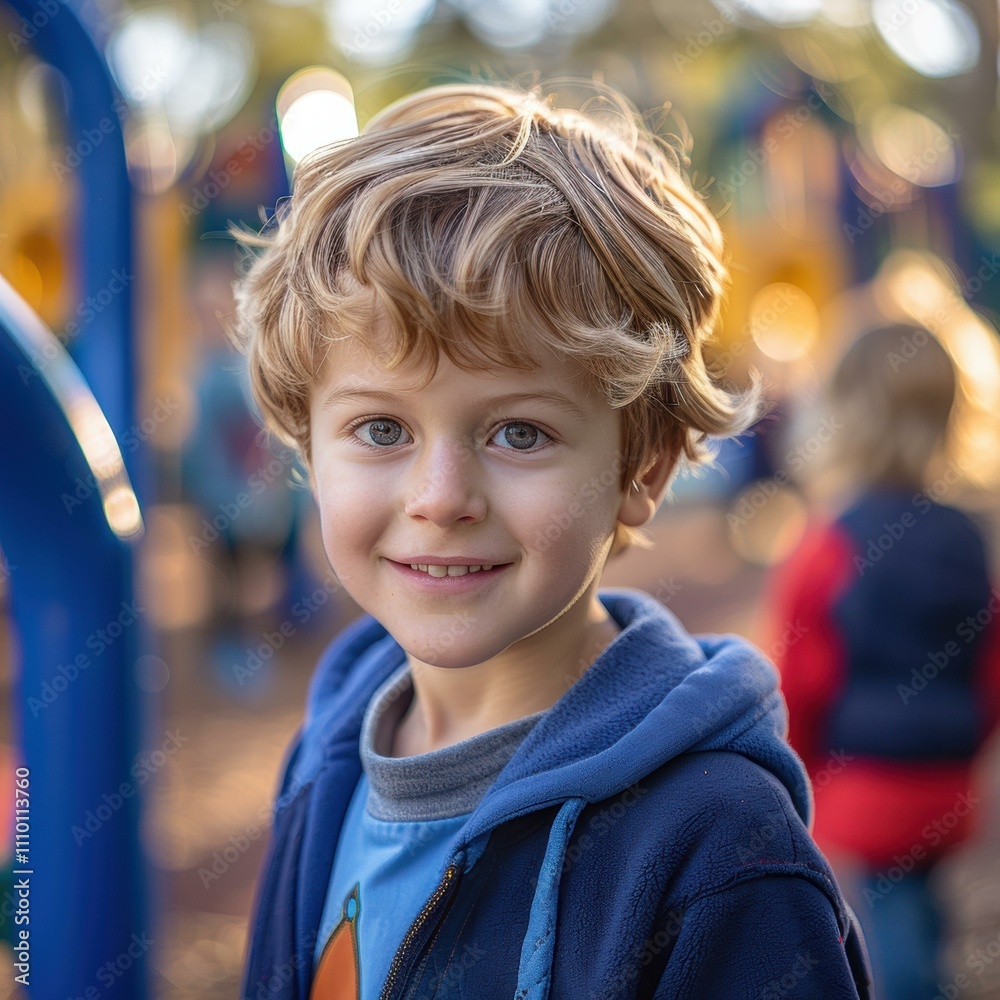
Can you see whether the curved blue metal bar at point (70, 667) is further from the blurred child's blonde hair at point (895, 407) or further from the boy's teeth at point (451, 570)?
the blurred child's blonde hair at point (895, 407)

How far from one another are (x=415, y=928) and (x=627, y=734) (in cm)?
29

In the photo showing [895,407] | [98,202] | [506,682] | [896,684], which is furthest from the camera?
[895,407]

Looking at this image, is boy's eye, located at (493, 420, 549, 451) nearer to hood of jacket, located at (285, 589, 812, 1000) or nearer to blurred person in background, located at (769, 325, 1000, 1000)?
hood of jacket, located at (285, 589, 812, 1000)

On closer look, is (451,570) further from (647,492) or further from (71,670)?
(71,670)

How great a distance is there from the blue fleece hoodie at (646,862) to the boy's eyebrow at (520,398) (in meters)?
0.28

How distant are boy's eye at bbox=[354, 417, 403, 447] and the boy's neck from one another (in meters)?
0.27

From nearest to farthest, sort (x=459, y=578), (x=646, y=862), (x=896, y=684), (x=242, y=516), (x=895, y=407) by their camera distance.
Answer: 1. (x=646, y=862)
2. (x=459, y=578)
3. (x=896, y=684)
4. (x=895, y=407)
5. (x=242, y=516)

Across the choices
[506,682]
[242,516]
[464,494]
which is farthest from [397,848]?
[242,516]

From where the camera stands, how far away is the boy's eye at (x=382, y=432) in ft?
3.66

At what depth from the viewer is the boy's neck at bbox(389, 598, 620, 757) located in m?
1.23

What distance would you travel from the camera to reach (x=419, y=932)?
1.07 m

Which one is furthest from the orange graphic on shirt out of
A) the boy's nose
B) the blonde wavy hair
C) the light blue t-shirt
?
the blonde wavy hair

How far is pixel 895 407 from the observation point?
2539mm

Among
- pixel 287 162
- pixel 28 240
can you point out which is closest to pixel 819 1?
pixel 287 162
